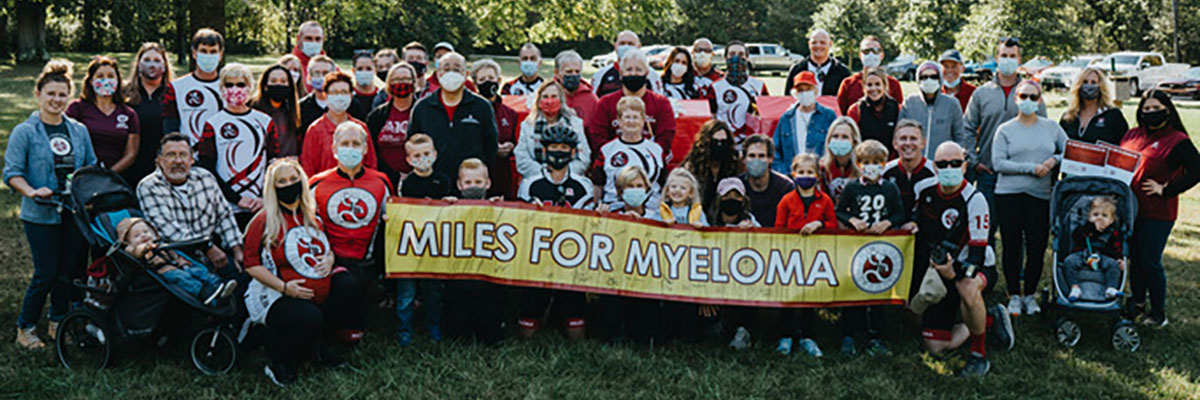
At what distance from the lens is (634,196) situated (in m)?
6.96

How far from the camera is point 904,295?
22.5ft

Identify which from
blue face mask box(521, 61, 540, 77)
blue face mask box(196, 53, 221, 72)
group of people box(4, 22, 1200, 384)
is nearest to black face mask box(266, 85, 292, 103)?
group of people box(4, 22, 1200, 384)

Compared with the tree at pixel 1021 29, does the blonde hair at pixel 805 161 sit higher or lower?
lower

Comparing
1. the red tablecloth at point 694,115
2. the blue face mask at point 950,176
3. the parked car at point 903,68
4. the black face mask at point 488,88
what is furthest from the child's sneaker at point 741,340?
the parked car at point 903,68

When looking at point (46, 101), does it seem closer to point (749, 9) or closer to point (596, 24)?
point (596, 24)

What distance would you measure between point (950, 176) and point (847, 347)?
1411 mm

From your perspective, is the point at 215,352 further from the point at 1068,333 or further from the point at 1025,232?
the point at 1025,232

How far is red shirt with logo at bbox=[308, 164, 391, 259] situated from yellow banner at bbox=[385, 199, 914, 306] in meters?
0.15

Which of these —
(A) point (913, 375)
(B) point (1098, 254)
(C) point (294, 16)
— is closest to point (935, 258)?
(A) point (913, 375)

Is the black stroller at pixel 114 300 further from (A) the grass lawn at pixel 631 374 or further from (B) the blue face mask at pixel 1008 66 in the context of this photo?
(B) the blue face mask at pixel 1008 66

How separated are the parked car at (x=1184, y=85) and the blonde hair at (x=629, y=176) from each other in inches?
1338

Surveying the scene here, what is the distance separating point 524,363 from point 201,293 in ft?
6.82

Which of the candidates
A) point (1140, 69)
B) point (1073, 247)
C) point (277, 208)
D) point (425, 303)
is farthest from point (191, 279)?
point (1140, 69)

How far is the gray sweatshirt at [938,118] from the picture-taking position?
8.59 metres
